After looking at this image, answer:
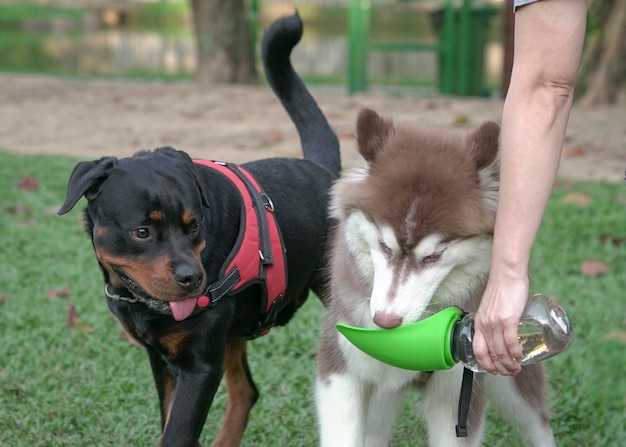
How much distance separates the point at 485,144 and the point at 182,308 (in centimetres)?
122

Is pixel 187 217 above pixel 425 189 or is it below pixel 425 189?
below

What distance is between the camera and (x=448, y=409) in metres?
3.51

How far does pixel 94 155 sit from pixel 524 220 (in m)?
8.53

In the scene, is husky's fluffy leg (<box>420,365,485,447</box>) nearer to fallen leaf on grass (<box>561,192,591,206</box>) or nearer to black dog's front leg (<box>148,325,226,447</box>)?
black dog's front leg (<box>148,325,226,447</box>)

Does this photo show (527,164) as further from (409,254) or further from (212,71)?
(212,71)

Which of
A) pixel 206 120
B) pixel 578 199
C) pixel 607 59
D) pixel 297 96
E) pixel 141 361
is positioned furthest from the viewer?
pixel 607 59

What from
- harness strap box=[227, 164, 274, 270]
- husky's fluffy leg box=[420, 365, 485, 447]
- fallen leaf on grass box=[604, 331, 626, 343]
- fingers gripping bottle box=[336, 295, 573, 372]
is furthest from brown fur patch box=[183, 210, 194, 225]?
fallen leaf on grass box=[604, 331, 626, 343]

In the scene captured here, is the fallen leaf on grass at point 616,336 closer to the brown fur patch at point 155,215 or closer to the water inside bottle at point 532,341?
the water inside bottle at point 532,341

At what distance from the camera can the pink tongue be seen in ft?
11.2

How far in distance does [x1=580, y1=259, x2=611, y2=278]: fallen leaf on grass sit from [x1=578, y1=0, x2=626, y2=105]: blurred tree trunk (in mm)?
6953

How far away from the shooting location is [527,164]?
8.49 ft

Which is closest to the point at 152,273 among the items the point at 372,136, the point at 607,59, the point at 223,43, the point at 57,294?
the point at 372,136

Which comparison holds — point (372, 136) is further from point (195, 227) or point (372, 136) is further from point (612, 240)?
point (612, 240)

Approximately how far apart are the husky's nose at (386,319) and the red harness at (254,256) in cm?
82
